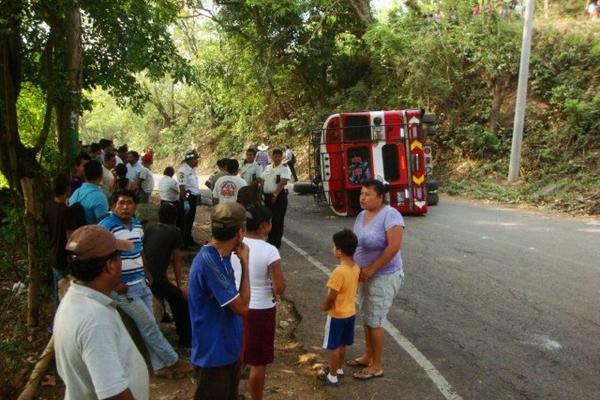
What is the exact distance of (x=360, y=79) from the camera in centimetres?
2434

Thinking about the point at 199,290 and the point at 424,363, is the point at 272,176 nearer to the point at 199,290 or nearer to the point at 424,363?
the point at 424,363

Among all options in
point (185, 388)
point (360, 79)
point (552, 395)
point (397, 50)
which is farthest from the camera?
point (360, 79)

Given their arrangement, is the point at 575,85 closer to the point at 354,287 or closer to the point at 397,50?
the point at 397,50

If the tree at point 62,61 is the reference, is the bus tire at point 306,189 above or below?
below

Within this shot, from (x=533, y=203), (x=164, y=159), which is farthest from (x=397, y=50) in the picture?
(x=164, y=159)

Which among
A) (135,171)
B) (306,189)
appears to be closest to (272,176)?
(135,171)

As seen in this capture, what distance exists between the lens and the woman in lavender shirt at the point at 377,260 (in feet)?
13.4

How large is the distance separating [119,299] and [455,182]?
14.3 metres

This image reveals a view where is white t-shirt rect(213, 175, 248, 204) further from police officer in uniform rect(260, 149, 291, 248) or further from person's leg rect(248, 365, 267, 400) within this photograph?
person's leg rect(248, 365, 267, 400)

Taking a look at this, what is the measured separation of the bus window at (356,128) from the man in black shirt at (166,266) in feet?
23.6

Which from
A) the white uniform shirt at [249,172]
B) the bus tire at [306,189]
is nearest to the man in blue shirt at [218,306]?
the white uniform shirt at [249,172]

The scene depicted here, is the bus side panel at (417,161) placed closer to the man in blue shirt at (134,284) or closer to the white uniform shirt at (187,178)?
the white uniform shirt at (187,178)

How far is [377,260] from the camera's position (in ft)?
13.4

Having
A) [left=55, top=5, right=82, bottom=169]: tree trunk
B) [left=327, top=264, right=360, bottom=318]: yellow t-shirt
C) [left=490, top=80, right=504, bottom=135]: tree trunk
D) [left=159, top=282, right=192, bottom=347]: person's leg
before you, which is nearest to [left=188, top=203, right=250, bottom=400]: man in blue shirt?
[left=327, top=264, right=360, bottom=318]: yellow t-shirt
